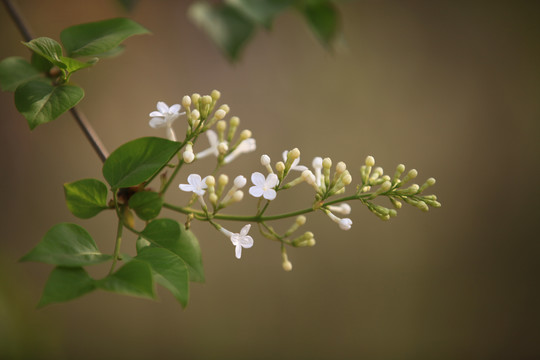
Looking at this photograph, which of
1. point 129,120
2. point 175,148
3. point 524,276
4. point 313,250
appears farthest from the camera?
point 524,276

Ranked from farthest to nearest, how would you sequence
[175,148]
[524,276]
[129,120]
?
[524,276]
[129,120]
[175,148]

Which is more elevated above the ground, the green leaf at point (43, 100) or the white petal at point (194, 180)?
the green leaf at point (43, 100)

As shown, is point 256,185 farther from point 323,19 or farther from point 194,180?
point 323,19

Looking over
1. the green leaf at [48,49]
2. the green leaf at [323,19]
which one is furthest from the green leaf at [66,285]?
the green leaf at [323,19]

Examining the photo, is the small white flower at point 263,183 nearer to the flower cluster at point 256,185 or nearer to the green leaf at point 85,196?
the flower cluster at point 256,185

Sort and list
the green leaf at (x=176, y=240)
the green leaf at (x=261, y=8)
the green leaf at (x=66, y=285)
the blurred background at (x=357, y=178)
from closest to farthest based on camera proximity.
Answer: the green leaf at (x=66, y=285), the green leaf at (x=176, y=240), the green leaf at (x=261, y=8), the blurred background at (x=357, y=178)

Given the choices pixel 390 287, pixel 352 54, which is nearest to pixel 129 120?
pixel 352 54

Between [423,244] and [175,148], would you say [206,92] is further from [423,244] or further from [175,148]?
[175,148]

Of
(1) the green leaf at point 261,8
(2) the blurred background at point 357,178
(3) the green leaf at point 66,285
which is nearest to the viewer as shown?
(3) the green leaf at point 66,285
